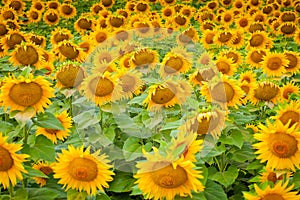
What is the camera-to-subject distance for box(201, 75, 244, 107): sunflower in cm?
300

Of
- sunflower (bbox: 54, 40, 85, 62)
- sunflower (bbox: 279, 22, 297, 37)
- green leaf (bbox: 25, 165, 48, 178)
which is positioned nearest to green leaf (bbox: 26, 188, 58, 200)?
green leaf (bbox: 25, 165, 48, 178)

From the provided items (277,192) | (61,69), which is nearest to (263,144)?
(277,192)

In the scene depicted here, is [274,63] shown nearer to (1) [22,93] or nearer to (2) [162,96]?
(2) [162,96]

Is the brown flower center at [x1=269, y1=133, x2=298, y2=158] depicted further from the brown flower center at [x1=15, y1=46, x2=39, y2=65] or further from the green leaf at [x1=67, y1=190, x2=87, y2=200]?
the brown flower center at [x1=15, y1=46, x2=39, y2=65]

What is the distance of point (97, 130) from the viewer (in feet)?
9.50

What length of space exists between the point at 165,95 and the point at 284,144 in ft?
2.42

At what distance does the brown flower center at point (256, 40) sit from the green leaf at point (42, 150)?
3.24m

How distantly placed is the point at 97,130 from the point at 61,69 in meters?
0.55

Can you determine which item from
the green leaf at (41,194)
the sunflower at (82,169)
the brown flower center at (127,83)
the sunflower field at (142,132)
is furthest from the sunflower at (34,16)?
the sunflower at (82,169)

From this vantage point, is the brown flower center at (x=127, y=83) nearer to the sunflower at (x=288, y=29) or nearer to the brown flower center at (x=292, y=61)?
the brown flower center at (x=292, y=61)

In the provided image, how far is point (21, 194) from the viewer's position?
2.45 m

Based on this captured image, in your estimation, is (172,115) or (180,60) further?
(180,60)

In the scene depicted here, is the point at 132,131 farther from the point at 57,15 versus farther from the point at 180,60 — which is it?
the point at 57,15

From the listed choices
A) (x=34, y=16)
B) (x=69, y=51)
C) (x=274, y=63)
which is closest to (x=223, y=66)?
(x=274, y=63)
